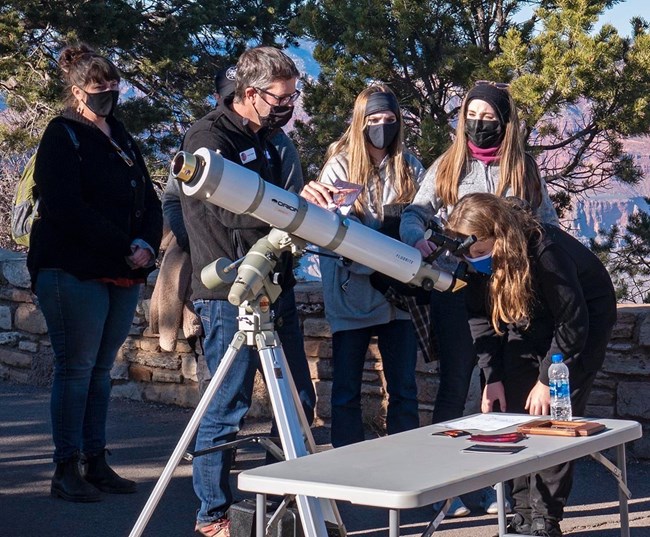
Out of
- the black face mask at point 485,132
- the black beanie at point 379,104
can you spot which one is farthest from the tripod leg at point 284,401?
the black beanie at point 379,104

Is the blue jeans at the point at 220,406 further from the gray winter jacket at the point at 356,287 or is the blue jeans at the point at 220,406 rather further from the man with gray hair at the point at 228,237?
the gray winter jacket at the point at 356,287

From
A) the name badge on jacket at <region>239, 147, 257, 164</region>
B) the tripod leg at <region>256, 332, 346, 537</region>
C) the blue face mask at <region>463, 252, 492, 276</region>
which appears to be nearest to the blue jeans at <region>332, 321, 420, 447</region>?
the blue face mask at <region>463, 252, 492, 276</region>

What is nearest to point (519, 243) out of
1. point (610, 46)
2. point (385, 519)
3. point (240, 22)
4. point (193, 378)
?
point (385, 519)

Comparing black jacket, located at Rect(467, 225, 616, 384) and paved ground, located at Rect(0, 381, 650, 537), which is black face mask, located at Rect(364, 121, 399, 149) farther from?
paved ground, located at Rect(0, 381, 650, 537)

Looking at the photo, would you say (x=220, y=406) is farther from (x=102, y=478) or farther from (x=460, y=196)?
(x=460, y=196)

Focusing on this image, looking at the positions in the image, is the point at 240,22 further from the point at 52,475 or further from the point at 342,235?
the point at 342,235

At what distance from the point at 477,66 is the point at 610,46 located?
1.47 metres

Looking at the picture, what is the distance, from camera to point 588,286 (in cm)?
402

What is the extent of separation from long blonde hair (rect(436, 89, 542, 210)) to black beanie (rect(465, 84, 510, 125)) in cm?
2

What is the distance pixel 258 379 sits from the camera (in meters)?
6.59

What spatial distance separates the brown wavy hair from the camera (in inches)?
180

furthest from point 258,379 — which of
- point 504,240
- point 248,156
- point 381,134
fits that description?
point 504,240

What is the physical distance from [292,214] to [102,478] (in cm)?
231

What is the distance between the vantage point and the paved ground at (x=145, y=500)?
439cm
